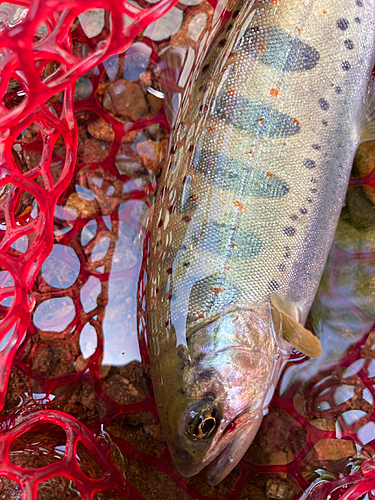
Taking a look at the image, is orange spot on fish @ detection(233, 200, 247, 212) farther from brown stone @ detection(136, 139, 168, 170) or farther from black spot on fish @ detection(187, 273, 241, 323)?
brown stone @ detection(136, 139, 168, 170)

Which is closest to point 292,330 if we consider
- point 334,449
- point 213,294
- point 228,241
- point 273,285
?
point 273,285

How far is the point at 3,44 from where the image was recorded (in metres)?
1.36

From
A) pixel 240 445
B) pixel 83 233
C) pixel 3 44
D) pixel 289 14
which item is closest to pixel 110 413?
pixel 240 445

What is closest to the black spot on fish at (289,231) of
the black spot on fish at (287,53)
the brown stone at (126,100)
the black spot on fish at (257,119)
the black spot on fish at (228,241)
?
the black spot on fish at (228,241)

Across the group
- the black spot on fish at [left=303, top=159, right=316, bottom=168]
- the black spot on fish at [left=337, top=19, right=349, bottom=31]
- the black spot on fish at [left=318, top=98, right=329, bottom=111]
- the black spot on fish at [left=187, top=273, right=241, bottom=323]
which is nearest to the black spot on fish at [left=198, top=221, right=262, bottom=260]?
the black spot on fish at [left=187, top=273, right=241, bottom=323]

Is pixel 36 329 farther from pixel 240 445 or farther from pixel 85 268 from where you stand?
pixel 240 445

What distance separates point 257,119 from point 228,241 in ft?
1.82

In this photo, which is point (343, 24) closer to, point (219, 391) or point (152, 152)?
point (152, 152)

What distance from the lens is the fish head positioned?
6.10 ft

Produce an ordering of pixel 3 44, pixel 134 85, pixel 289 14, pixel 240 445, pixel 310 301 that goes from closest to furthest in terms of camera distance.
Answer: pixel 3 44
pixel 289 14
pixel 240 445
pixel 310 301
pixel 134 85

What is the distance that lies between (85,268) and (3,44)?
1371 millimetres

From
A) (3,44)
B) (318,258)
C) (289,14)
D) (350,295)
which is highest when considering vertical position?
(289,14)

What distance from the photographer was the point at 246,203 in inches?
73.3

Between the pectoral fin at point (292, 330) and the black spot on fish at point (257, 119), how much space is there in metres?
0.77
